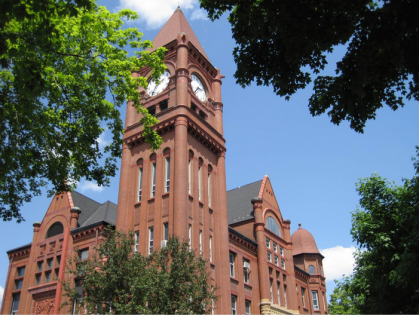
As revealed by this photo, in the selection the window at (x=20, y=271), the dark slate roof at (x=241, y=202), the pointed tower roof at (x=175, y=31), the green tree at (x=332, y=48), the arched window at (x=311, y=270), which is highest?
the pointed tower roof at (x=175, y=31)

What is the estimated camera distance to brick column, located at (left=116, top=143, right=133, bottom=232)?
30.5m

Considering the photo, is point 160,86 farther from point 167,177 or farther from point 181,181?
point 181,181

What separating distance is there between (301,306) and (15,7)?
42.1m

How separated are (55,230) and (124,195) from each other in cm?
897

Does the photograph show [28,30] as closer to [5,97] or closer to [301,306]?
[5,97]

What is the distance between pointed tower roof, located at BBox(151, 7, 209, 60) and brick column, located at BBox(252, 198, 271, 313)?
51.0ft

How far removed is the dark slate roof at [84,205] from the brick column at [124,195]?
22.4ft

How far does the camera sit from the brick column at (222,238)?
29.5 m

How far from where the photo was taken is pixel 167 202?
1164 inches

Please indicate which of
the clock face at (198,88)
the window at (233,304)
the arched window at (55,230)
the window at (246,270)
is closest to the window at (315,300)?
the window at (246,270)

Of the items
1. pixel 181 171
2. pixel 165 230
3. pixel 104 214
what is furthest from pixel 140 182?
pixel 104 214

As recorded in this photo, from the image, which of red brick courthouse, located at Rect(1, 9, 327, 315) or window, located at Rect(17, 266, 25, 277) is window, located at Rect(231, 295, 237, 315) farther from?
window, located at Rect(17, 266, 25, 277)

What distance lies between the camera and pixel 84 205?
127ft

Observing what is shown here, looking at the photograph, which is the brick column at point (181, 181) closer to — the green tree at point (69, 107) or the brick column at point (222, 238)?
the brick column at point (222, 238)
